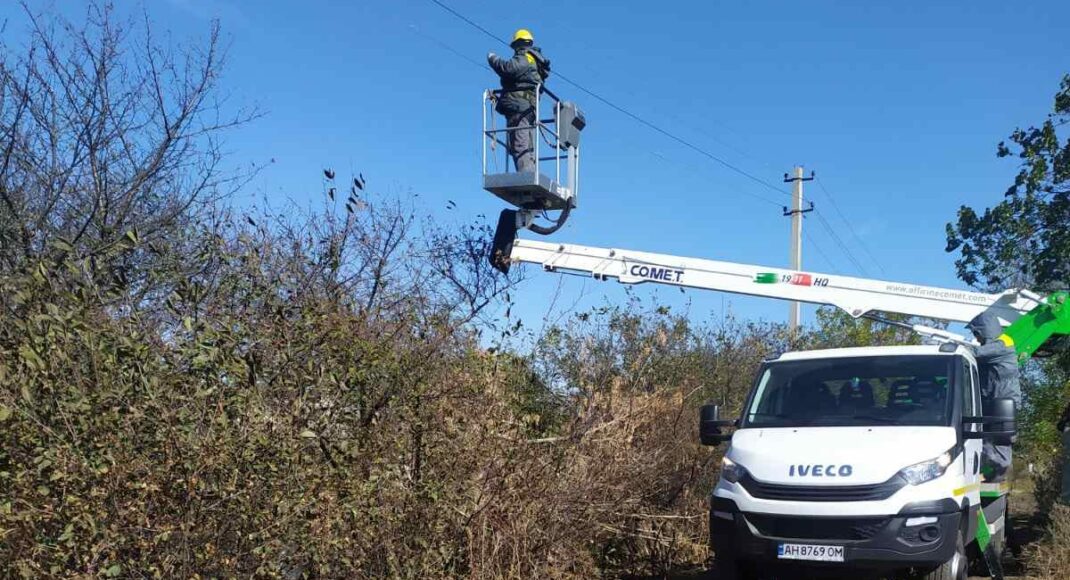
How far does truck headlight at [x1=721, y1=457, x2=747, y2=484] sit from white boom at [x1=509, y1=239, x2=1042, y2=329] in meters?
3.67

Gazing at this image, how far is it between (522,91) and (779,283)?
365cm

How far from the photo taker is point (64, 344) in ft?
15.2

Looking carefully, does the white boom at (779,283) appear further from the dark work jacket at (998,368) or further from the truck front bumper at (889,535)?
the truck front bumper at (889,535)

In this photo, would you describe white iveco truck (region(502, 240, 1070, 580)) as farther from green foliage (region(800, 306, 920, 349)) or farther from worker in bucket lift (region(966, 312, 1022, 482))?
green foliage (region(800, 306, 920, 349))

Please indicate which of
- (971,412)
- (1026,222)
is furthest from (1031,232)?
(971,412)

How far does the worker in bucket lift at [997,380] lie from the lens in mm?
8352

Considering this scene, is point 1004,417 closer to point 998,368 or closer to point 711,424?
point 998,368

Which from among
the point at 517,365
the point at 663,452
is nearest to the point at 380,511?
the point at 517,365

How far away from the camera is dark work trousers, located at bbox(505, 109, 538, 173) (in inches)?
408

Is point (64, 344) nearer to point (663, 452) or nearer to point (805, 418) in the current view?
point (805, 418)

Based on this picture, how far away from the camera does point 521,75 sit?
33.9 feet

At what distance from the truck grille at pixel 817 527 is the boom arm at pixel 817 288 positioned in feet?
12.8

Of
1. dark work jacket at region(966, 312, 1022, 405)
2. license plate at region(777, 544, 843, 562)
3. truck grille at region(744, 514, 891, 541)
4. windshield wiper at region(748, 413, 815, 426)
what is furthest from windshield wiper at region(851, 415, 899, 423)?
dark work jacket at region(966, 312, 1022, 405)

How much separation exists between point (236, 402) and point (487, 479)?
7.04 feet
